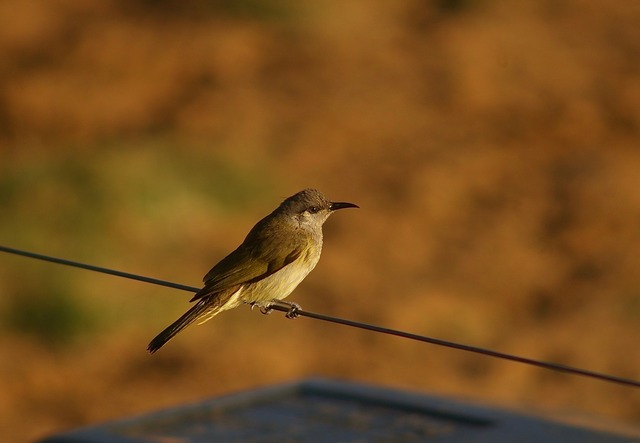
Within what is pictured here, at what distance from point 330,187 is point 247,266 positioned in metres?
17.6

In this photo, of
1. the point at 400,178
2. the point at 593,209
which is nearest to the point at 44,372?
the point at 400,178

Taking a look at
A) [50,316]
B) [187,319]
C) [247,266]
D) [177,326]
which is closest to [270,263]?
[247,266]

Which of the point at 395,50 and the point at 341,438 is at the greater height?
the point at 395,50

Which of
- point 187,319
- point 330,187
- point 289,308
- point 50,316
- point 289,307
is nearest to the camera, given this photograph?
point 187,319

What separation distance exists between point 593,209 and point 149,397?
1130 cm

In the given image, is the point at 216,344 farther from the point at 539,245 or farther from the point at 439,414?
the point at 439,414

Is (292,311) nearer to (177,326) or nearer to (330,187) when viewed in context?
(177,326)

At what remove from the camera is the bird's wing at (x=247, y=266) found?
8.23 metres

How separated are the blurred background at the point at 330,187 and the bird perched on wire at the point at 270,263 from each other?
159 inches

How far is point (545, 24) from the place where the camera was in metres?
33.9

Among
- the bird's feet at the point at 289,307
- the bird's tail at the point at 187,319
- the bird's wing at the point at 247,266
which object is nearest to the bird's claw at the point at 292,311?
the bird's feet at the point at 289,307

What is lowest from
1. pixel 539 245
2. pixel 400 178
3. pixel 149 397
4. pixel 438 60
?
pixel 149 397

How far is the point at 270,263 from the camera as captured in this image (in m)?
8.54

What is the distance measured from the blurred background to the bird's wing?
446cm
